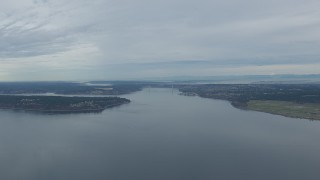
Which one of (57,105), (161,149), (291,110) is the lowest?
(161,149)

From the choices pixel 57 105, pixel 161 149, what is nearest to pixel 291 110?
pixel 161 149

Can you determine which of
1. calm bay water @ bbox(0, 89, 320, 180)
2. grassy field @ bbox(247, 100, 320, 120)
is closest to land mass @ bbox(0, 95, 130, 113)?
calm bay water @ bbox(0, 89, 320, 180)

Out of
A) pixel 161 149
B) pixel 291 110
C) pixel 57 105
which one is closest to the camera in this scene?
pixel 161 149

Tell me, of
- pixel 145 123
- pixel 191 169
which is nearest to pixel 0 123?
pixel 145 123

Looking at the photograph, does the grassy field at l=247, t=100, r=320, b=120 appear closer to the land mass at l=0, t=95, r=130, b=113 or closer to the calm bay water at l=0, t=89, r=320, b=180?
the calm bay water at l=0, t=89, r=320, b=180

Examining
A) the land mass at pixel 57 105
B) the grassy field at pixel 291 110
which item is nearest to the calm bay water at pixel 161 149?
the grassy field at pixel 291 110

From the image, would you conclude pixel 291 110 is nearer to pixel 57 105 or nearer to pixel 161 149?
pixel 161 149

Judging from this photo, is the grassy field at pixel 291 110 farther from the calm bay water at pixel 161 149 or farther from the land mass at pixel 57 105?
the land mass at pixel 57 105

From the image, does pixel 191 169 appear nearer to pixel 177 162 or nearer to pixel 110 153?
pixel 177 162
